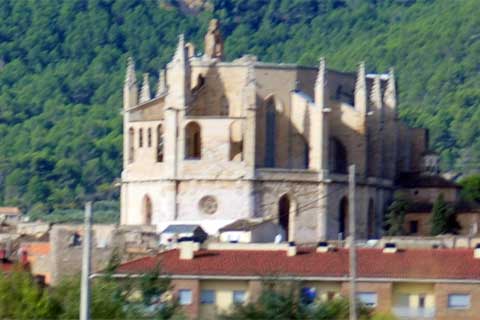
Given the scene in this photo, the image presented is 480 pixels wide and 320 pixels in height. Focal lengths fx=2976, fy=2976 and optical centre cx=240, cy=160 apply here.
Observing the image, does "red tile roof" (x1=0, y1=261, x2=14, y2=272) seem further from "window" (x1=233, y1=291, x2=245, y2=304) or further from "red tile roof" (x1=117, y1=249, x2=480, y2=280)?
"window" (x1=233, y1=291, x2=245, y2=304)

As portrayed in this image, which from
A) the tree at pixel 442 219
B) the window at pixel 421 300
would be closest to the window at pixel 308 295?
the window at pixel 421 300

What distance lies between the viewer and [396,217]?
10006 cm

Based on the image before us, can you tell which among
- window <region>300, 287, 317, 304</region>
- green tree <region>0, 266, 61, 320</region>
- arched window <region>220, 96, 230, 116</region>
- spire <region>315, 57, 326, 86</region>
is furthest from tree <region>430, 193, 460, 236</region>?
green tree <region>0, 266, 61, 320</region>

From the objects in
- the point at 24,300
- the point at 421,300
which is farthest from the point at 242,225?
the point at 24,300

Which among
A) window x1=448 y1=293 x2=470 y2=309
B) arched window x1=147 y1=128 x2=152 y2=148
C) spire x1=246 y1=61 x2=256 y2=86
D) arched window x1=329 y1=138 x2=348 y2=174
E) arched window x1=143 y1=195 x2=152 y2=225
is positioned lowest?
window x1=448 y1=293 x2=470 y2=309

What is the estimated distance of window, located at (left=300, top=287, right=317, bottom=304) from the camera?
2576 inches

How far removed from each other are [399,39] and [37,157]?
43.6 meters

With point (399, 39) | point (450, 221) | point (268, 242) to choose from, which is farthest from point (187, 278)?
point (399, 39)

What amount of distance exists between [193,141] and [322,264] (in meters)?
28.5

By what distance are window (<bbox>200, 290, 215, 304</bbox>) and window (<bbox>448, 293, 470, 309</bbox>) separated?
5639 mm

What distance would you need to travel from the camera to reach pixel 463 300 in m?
69.2

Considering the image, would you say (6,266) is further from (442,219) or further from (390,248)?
(442,219)

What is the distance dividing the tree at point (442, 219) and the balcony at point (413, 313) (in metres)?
28.3

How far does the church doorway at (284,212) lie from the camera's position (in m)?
97.6
